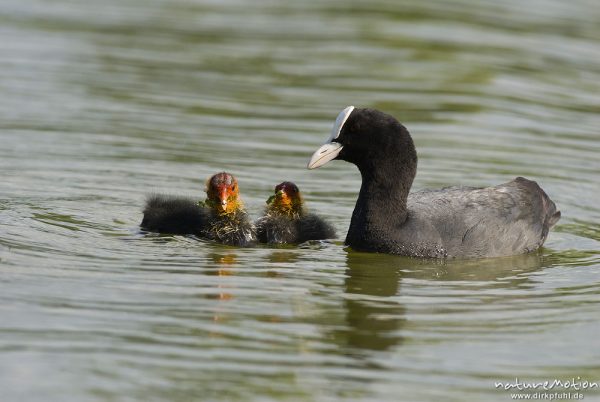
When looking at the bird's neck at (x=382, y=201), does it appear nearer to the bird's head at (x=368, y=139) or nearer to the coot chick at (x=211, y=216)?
the bird's head at (x=368, y=139)

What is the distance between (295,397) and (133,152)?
5.81 m

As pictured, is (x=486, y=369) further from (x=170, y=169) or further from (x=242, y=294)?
(x=170, y=169)

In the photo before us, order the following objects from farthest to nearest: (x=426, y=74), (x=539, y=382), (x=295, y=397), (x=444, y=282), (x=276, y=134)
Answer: (x=426, y=74), (x=276, y=134), (x=444, y=282), (x=539, y=382), (x=295, y=397)

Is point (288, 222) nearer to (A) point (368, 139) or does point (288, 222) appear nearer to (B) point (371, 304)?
(A) point (368, 139)

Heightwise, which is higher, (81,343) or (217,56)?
(217,56)

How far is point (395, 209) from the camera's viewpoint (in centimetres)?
852

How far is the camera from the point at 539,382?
584 cm

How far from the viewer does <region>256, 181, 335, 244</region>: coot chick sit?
856 centimetres

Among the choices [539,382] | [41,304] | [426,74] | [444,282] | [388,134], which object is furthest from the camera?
[426,74]

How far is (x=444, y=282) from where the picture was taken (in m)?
7.72

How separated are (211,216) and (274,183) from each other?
6.10 ft

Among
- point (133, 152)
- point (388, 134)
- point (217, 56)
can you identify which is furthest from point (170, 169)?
point (217, 56)

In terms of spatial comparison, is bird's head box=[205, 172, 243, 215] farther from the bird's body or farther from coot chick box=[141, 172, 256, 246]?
the bird's body

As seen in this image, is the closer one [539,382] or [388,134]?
[539,382]
